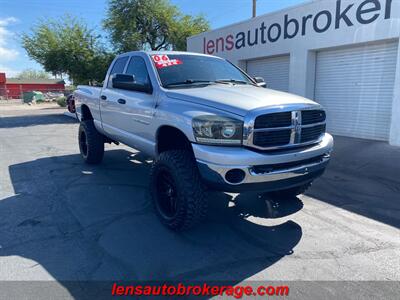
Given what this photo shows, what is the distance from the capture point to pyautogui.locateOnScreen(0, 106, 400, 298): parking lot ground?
116 inches

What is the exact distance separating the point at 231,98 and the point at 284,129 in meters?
0.64

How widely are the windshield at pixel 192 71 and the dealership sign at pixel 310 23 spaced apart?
574cm

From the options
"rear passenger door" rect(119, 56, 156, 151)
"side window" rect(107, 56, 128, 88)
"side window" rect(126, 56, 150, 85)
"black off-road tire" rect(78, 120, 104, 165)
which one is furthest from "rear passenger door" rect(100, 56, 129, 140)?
"black off-road tire" rect(78, 120, 104, 165)

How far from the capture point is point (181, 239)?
351 centimetres

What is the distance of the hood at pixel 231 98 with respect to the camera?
3199 mm

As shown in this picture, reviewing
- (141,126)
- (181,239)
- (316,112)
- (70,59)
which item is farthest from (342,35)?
(70,59)

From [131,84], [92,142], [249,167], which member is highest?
[131,84]

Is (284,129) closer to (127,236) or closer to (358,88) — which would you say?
(127,236)

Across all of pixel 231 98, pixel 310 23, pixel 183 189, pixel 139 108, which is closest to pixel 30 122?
pixel 310 23

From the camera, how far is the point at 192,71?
14.6 feet

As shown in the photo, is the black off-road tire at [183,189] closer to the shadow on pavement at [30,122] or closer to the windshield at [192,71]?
the windshield at [192,71]

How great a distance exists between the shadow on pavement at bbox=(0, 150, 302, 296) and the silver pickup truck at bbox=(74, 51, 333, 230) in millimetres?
358

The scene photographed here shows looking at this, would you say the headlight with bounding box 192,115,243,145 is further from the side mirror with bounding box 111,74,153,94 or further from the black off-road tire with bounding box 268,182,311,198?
the black off-road tire with bounding box 268,182,311,198

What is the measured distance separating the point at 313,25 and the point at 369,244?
8433mm
